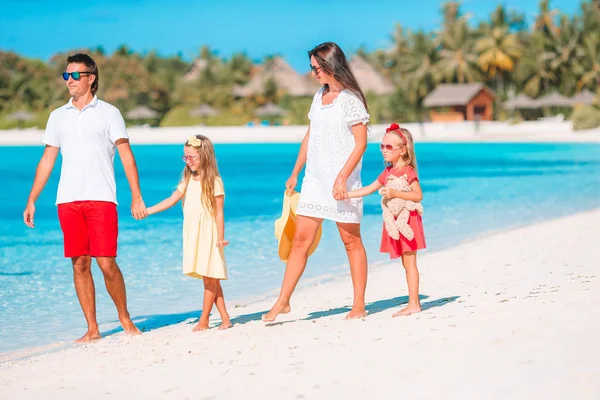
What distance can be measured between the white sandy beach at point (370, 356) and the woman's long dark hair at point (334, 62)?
1457 mm

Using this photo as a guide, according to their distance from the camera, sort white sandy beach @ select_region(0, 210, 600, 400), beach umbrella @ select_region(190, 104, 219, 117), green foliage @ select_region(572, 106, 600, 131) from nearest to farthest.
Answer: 1. white sandy beach @ select_region(0, 210, 600, 400)
2. green foliage @ select_region(572, 106, 600, 131)
3. beach umbrella @ select_region(190, 104, 219, 117)

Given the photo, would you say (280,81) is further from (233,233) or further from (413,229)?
(413,229)

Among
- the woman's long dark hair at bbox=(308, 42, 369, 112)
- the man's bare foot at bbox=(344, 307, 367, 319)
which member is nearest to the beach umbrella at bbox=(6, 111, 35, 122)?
the man's bare foot at bbox=(344, 307, 367, 319)

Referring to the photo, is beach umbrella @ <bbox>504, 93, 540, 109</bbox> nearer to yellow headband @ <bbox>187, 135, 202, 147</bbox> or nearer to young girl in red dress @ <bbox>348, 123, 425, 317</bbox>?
young girl in red dress @ <bbox>348, 123, 425, 317</bbox>

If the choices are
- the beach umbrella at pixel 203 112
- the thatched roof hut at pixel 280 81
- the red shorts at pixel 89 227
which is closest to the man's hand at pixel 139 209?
the red shorts at pixel 89 227

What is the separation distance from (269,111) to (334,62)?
60.3 m

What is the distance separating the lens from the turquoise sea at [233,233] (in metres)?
7.80

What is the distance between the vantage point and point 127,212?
17.2 meters

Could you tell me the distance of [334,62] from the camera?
522cm

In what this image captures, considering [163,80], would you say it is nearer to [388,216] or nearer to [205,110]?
[205,110]

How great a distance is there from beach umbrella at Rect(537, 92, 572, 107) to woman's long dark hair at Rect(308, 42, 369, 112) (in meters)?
59.5

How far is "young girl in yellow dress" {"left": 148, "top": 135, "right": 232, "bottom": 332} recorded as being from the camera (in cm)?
547

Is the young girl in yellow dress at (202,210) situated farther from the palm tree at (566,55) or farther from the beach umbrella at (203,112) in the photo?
the palm tree at (566,55)

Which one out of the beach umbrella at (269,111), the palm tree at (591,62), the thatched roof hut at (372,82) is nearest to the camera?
the palm tree at (591,62)
